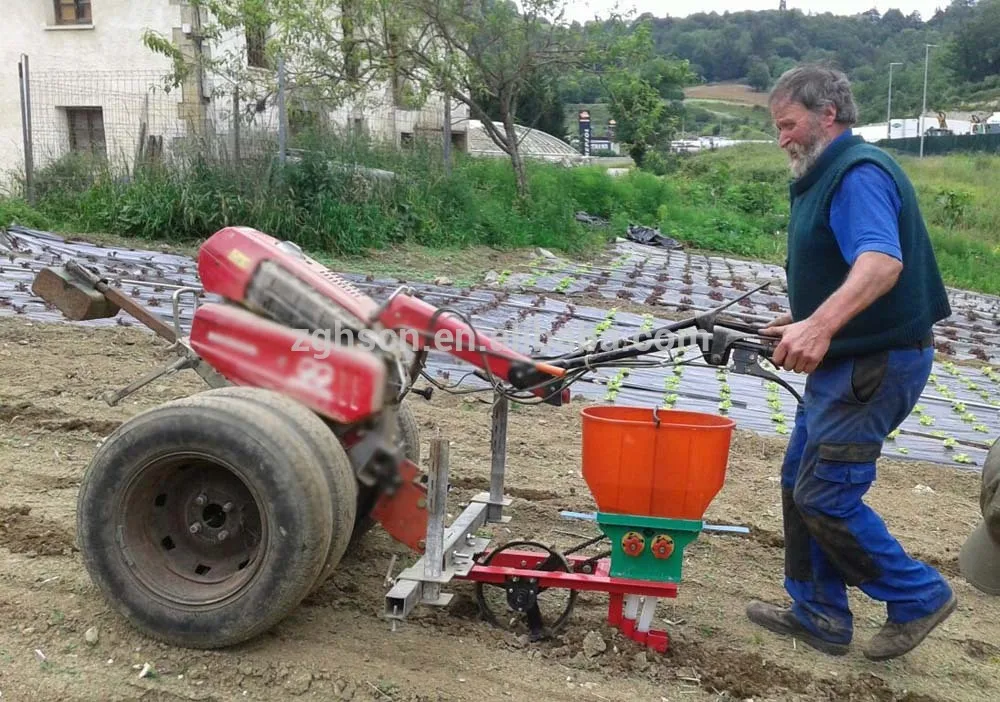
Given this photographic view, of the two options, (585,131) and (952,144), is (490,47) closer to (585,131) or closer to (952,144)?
(585,131)

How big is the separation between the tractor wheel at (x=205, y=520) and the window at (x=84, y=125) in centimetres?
1763

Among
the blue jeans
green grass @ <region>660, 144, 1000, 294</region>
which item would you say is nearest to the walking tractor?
the blue jeans

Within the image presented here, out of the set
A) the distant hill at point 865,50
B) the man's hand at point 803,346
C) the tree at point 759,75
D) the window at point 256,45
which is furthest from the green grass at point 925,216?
the tree at point 759,75

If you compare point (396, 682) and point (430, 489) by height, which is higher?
point (430, 489)

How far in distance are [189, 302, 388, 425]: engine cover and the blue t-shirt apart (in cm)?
266

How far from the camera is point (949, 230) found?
24.2m

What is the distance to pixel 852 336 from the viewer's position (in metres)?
3.57

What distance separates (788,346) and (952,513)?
2.82m

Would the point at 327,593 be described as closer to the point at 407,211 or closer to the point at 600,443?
the point at 600,443

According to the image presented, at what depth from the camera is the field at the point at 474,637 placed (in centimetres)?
336

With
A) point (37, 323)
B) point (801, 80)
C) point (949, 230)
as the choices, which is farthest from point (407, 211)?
point (949, 230)

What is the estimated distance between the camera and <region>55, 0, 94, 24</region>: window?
65.1 ft

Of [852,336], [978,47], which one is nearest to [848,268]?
[852,336]

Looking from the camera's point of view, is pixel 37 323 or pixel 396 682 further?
pixel 37 323
